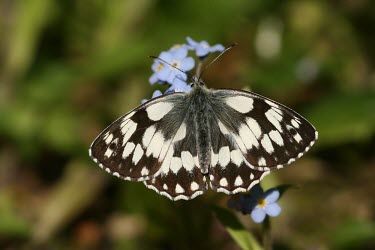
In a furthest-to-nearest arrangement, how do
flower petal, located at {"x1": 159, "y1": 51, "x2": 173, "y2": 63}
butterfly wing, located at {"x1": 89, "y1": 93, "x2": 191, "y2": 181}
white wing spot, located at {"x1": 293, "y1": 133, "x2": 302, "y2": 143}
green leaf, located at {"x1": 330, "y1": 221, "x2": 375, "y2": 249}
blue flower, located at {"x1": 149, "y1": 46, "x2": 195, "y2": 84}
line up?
green leaf, located at {"x1": 330, "y1": 221, "x2": 375, "y2": 249} → flower petal, located at {"x1": 159, "y1": 51, "x2": 173, "y2": 63} → blue flower, located at {"x1": 149, "y1": 46, "x2": 195, "y2": 84} → butterfly wing, located at {"x1": 89, "y1": 93, "x2": 191, "y2": 181} → white wing spot, located at {"x1": 293, "y1": 133, "x2": 302, "y2": 143}

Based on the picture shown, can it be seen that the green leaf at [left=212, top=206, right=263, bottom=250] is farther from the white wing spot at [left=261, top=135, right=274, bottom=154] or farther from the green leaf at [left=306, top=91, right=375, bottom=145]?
the green leaf at [left=306, top=91, right=375, bottom=145]

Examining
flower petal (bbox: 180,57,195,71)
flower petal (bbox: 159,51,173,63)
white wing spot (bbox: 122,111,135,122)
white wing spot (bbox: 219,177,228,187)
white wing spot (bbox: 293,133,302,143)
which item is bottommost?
white wing spot (bbox: 219,177,228,187)

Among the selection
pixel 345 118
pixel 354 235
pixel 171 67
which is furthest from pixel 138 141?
pixel 345 118

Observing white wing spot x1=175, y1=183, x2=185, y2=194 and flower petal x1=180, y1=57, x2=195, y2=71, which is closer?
white wing spot x1=175, y1=183, x2=185, y2=194

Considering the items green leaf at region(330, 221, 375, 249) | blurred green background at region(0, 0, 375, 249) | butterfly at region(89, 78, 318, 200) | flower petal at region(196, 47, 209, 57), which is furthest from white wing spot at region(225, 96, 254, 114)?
green leaf at region(330, 221, 375, 249)

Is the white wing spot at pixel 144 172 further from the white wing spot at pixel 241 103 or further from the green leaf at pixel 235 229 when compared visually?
the white wing spot at pixel 241 103

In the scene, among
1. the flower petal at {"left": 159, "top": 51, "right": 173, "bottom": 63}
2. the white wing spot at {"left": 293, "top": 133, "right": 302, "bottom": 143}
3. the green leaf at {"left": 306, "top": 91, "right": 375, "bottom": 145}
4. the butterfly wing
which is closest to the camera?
the white wing spot at {"left": 293, "top": 133, "right": 302, "bottom": 143}

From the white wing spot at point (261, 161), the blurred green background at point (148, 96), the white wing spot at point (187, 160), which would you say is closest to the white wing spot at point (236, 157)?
the white wing spot at point (261, 161)

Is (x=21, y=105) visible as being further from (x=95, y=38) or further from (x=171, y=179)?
(x=171, y=179)

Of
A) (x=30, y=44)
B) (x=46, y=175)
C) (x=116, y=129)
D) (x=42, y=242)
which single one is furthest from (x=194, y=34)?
(x=116, y=129)
